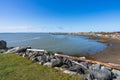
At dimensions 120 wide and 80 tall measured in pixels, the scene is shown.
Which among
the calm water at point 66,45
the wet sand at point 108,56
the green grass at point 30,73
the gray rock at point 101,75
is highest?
the gray rock at point 101,75

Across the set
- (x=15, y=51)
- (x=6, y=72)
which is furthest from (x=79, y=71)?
(x=15, y=51)

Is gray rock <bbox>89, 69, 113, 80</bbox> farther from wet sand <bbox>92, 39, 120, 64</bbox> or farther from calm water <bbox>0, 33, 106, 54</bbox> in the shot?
calm water <bbox>0, 33, 106, 54</bbox>

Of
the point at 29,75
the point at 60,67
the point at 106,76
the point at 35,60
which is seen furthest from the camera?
the point at 35,60

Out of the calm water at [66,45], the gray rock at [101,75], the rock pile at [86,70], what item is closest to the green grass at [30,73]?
the rock pile at [86,70]

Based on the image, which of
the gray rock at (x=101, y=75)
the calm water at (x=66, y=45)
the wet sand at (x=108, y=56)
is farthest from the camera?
the calm water at (x=66, y=45)

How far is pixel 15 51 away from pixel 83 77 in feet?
30.8

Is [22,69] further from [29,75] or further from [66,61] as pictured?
[66,61]

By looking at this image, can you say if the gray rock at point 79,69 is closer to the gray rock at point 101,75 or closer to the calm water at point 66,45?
the gray rock at point 101,75

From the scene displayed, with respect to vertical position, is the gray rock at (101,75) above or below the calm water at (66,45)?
above

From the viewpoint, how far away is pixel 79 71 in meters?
8.67

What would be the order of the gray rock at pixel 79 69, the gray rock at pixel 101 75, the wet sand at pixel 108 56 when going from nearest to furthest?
the gray rock at pixel 101 75 < the gray rock at pixel 79 69 < the wet sand at pixel 108 56

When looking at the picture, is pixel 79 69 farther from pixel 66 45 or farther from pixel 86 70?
pixel 66 45

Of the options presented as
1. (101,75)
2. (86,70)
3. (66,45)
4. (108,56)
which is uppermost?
(101,75)

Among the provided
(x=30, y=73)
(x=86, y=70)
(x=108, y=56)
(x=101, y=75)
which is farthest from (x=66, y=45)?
(x=101, y=75)
